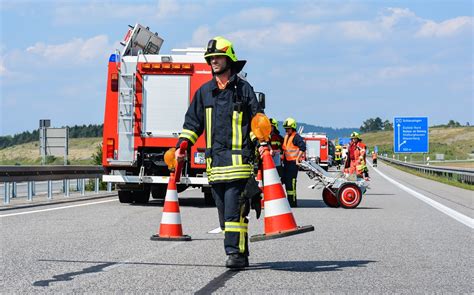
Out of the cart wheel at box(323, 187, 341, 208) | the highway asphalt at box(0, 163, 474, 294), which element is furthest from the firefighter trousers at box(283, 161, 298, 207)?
the highway asphalt at box(0, 163, 474, 294)

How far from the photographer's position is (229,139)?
7.83 m

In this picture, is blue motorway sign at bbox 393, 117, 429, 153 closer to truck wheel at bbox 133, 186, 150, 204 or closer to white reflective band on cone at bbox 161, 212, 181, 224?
truck wheel at bbox 133, 186, 150, 204

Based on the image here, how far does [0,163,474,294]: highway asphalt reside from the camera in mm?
6777

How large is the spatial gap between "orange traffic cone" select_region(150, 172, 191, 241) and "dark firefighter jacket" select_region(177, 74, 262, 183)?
1992 mm

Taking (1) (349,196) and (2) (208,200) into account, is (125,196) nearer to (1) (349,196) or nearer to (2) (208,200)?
(2) (208,200)

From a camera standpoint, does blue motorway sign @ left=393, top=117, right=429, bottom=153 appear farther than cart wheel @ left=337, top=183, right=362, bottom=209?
Yes

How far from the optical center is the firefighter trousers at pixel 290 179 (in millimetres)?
17234

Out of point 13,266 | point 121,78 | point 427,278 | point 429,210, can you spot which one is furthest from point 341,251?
point 121,78

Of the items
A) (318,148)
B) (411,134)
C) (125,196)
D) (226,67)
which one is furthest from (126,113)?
(318,148)

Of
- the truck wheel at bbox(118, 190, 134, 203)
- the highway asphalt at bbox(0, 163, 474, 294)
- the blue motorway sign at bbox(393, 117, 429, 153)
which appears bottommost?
the highway asphalt at bbox(0, 163, 474, 294)

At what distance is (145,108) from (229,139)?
32.7ft

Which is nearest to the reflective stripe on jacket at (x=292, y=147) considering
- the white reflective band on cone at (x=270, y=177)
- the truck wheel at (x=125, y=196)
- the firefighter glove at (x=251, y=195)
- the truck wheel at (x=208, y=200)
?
the truck wheel at (x=208, y=200)

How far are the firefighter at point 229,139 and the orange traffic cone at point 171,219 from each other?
1.94 metres

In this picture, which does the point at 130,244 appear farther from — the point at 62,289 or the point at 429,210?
the point at 429,210
